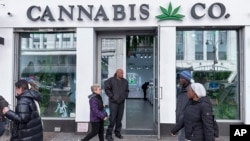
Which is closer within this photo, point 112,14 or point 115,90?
point 115,90

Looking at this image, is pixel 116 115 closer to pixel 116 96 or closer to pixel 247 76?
pixel 116 96

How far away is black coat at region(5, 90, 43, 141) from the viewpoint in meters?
4.39

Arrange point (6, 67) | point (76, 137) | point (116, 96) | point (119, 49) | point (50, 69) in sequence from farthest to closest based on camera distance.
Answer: point (119, 49) → point (50, 69) → point (6, 67) → point (76, 137) → point (116, 96)

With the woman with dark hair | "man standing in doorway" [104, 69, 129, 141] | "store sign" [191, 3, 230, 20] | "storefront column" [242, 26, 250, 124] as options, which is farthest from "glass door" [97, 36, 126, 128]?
the woman with dark hair

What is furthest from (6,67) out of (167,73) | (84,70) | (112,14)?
(167,73)

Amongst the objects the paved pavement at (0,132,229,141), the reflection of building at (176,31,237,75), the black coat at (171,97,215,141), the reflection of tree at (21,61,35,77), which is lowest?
the paved pavement at (0,132,229,141)

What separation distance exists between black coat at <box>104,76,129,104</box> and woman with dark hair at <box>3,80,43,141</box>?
372cm

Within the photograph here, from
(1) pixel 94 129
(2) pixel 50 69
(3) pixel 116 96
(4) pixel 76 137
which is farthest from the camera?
(2) pixel 50 69

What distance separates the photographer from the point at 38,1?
8.96m

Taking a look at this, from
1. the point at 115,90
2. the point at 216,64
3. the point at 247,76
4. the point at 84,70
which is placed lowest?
the point at 115,90

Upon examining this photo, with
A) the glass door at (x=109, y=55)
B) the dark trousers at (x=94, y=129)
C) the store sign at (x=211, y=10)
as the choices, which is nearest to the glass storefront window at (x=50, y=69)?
the glass door at (x=109, y=55)

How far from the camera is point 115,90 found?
8.32m

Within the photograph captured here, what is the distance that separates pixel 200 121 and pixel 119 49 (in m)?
5.51

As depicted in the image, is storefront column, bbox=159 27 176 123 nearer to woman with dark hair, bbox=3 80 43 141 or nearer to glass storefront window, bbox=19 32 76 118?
glass storefront window, bbox=19 32 76 118
